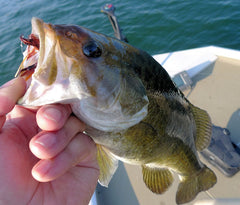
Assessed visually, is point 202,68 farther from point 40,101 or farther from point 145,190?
point 40,101

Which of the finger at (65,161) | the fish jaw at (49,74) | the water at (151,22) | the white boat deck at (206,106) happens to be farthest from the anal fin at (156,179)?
the water at (151,22)

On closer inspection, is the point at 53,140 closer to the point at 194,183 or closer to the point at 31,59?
the point at 31,59

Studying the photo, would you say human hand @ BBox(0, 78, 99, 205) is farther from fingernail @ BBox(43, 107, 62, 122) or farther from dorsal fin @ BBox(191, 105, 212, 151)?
dorsal fin @ BBox(191, 105, 212, 151)

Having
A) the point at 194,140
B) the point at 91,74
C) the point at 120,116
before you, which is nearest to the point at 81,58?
the point at 91,74

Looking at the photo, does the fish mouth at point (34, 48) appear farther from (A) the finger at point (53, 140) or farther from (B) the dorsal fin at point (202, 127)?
(B) the dorsal fin at point (202, 127)

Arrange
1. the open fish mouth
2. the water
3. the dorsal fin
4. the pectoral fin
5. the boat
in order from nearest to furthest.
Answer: the open fish mouth, the pectoral fin, the dorsal fin, the boat, the water

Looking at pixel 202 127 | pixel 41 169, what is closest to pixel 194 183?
pixel 202 127

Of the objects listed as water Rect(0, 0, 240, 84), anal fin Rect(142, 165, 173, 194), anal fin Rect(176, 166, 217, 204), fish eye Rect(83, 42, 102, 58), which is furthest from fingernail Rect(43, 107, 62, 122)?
water Rect(0, 0, 240, 84)

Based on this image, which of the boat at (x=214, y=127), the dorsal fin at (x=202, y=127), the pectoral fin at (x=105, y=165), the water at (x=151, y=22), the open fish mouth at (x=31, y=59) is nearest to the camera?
the open fish mouth at (x=31, y=59)
